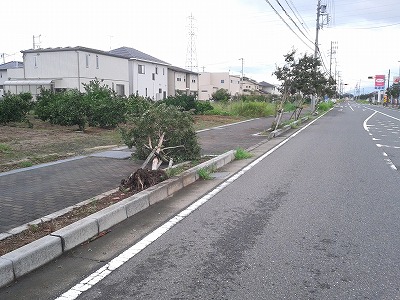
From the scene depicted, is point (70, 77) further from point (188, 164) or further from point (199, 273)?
point (199, 273)

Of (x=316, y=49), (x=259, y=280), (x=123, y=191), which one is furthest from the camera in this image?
(x=316, y=49)

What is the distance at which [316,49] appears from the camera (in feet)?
117

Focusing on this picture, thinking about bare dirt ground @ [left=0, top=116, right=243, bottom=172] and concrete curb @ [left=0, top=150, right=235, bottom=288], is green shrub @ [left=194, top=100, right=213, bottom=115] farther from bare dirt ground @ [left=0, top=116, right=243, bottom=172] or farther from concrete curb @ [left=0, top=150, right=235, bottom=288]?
concrete curb @ [left=0, top=150, right=235, bottom=288]

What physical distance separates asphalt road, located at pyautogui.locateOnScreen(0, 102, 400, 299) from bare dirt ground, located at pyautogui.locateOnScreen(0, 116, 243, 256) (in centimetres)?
80

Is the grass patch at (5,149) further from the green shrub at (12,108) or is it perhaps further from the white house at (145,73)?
the white house at (145,73)

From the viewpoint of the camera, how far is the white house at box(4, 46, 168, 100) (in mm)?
38438

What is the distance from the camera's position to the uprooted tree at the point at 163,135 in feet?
28.7

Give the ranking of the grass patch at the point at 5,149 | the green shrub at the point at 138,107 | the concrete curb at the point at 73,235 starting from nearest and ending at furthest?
the concrete curb at the point at 73,235 → the green shrub at the point at 138,107 → the grass patch at the point at 5,149

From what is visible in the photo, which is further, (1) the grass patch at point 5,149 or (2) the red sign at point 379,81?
(2) the red sign at point 379,81

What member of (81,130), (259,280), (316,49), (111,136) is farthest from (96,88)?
(316,49)

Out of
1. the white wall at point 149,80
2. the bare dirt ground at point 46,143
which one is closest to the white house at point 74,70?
the white wall at point 149,80

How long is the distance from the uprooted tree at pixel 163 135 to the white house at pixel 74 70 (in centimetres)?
2784

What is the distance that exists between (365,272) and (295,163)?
6.91m

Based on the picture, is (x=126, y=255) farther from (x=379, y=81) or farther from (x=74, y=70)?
(x=379, y=81)
